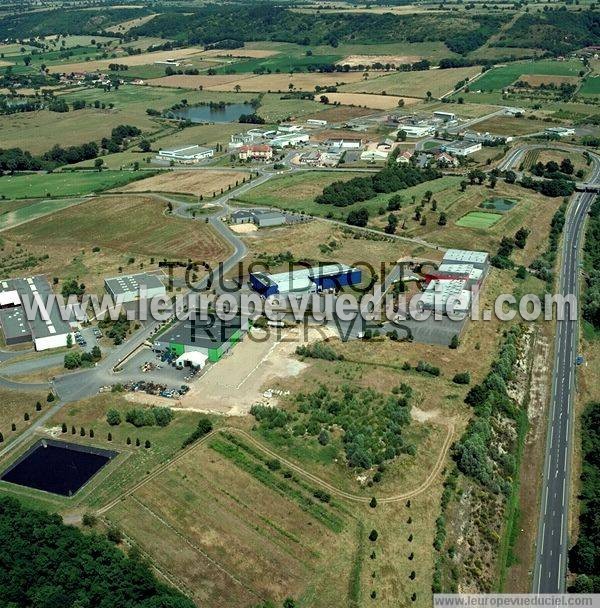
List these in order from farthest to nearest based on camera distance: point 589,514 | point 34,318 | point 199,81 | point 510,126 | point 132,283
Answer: point 199,81
point 510,126
point 132,283
point 34,318
point 589,514

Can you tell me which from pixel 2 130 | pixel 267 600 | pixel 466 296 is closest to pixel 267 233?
pixel 466 296

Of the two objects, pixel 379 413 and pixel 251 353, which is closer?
pixel 379 413

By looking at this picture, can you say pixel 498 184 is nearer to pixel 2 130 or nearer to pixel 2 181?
pixel 2 181

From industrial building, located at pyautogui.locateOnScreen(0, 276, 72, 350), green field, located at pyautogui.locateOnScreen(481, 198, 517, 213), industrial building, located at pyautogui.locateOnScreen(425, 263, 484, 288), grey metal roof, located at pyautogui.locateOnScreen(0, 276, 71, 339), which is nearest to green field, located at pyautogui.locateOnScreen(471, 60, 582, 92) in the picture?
green field, located at pyautogui.locateOnScreen(481, 198, 517, 213)

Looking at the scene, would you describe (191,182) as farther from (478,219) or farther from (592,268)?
(592,268)

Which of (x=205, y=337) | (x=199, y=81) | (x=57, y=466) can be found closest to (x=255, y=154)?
(x=205, y=337)

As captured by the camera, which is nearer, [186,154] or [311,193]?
[311,193]

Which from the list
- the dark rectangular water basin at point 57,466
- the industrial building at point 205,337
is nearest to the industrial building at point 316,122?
the industrial building at point 205,337
